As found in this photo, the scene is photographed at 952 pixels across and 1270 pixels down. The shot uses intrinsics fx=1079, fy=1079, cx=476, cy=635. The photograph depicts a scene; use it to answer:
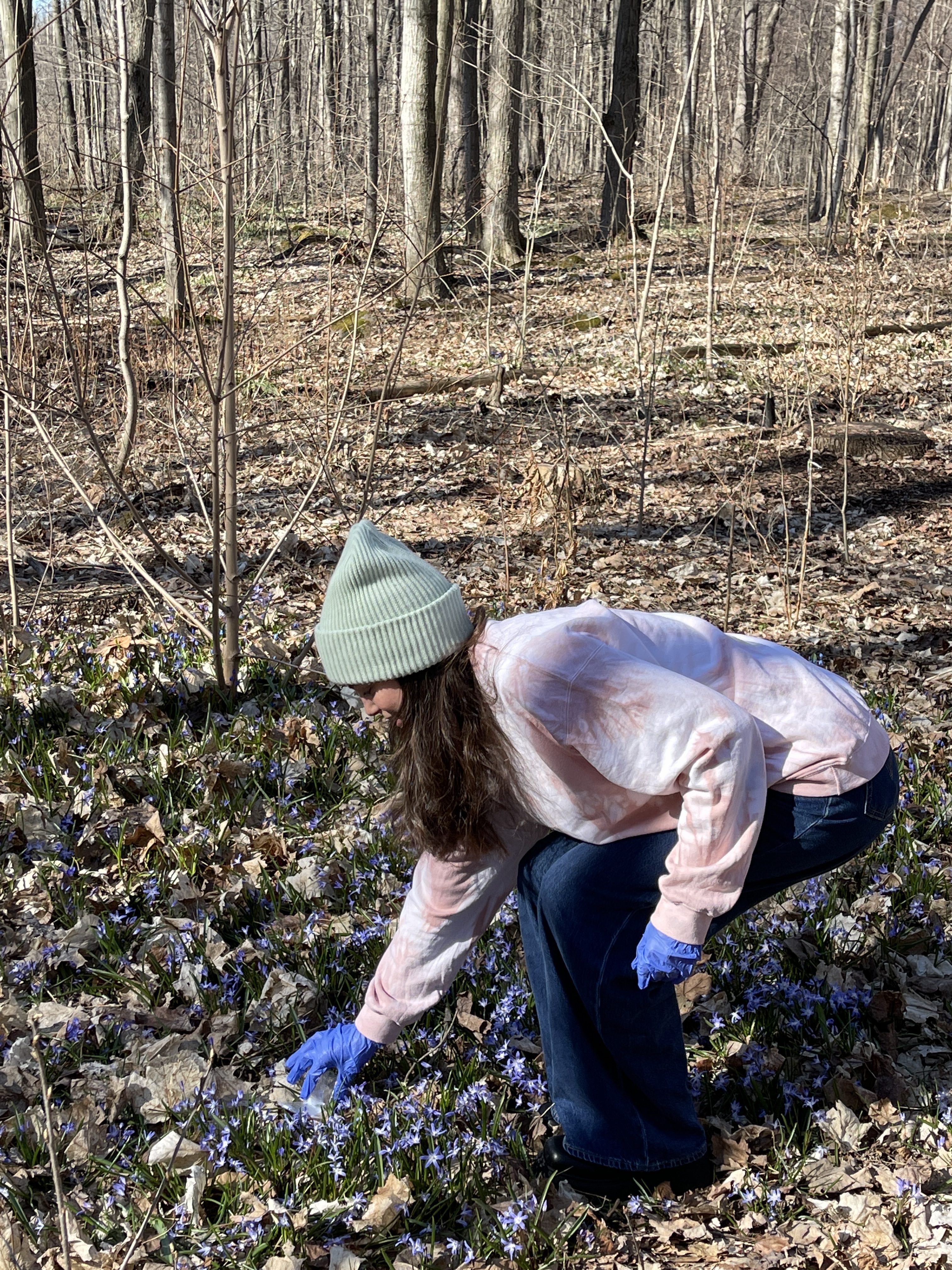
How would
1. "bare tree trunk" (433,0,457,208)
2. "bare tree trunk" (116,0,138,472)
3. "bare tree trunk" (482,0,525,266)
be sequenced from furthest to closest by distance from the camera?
"bare tree trunk" (482,0,525,266), "bare tree trunk" (433,0,457,208), "bare tree trunk" (116,0,138,472)

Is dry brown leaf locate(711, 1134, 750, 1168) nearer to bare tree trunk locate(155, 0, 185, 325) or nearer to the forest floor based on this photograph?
the forest floor

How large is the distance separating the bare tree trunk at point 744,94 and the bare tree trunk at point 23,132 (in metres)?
8.11

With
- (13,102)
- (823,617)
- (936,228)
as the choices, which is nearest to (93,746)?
(823,617)

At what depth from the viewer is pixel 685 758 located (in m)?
1.79

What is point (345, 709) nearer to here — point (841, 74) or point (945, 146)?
point (841, 74)

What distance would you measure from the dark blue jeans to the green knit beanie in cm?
50

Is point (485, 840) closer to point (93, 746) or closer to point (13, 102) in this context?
point (93, 746)

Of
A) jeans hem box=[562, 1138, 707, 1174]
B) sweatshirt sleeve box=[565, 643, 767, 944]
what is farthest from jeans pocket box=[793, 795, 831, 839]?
jeans hem box=[562, 1138, 707, 1174]

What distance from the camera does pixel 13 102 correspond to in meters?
8.50

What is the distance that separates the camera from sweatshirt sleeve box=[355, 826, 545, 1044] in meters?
2.15

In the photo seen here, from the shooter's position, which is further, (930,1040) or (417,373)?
(417,373)

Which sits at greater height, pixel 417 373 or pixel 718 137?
pixel 718 137

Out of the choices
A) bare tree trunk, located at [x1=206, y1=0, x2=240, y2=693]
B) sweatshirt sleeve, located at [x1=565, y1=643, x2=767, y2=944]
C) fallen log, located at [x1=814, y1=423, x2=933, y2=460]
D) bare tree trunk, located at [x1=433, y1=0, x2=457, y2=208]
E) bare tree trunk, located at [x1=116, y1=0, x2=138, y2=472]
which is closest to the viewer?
sweatshirt sleeve, located at [x1=565, y1=643, x2=767, y2=944]

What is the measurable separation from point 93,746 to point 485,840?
2.03 metres
